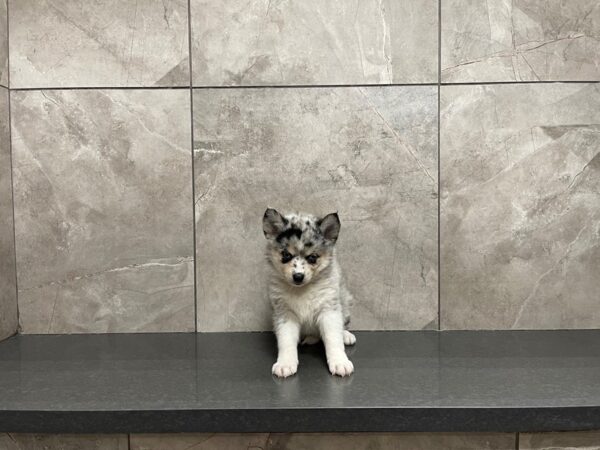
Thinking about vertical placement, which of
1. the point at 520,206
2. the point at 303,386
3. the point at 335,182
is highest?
the point at 335,182

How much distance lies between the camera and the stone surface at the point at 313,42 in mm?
2088

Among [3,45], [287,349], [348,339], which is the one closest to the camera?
[287,349]

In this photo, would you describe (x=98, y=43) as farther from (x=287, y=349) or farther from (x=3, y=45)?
(x=287, y=349)

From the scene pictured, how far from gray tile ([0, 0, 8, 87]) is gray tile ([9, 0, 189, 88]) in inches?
1.0

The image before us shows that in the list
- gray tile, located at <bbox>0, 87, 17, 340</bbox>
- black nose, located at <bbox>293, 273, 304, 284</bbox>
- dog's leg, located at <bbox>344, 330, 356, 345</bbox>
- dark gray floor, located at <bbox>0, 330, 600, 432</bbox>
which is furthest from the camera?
gray tile, located at <bbox>0, 87, 17, 340</bbox>

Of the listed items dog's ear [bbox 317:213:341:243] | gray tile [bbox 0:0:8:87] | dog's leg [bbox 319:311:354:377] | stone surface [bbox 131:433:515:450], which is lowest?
stone surface [bbox 131:433:515:450]

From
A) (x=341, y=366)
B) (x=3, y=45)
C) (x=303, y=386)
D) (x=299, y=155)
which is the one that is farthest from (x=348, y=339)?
(x=3, y=45)

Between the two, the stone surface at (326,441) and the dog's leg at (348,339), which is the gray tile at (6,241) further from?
the dog's leg at (348,339)

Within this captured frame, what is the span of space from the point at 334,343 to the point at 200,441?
586 mm

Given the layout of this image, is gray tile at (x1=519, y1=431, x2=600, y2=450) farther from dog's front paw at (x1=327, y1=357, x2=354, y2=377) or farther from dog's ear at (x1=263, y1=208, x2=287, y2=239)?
dog's ear at (x1=263, y1=208, x2=287, y2=239)

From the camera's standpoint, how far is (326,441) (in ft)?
4.69

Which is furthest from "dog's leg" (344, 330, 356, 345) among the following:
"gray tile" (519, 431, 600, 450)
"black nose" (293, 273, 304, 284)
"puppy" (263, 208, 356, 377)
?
"gray tile" (519, 431, 600, 450)

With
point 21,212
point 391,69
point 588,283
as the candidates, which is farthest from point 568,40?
point 21,212

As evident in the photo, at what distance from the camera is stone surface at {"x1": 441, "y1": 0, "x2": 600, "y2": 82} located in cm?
208
